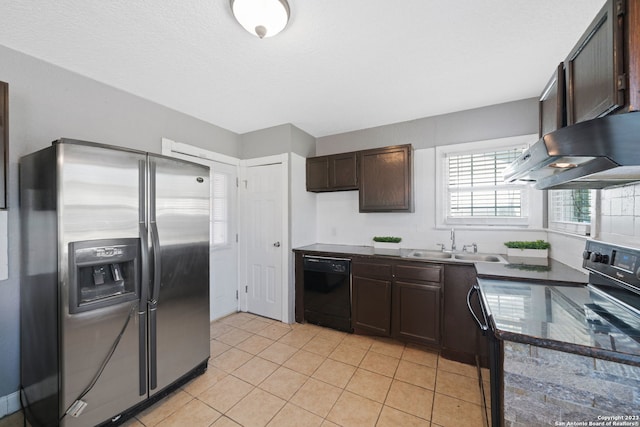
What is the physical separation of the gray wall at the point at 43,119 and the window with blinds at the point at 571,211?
376 cm

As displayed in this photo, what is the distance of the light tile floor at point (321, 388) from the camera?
1675 mm

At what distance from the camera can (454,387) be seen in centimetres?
197

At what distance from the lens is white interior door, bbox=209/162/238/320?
3.14m

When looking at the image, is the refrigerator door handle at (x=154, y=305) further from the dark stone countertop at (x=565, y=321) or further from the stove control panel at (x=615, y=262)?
the stove control panel at (x=615, y=262)

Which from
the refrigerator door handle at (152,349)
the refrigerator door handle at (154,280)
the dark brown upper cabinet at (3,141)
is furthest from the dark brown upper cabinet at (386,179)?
the dark brown upper cabinet at (3,141)

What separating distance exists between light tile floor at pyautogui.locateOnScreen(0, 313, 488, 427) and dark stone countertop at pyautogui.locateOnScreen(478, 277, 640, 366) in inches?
36.4

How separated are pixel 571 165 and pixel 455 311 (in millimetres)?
1656

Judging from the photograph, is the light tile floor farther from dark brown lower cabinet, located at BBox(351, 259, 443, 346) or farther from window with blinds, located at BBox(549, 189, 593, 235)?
window with blinds, located at BBox(549, 189, 593, 235)

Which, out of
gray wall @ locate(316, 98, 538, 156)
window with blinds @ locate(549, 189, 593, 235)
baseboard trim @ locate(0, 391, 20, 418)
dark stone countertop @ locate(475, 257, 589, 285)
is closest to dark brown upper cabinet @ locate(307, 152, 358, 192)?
gray wall @ locate(316, 98, 538, 156)

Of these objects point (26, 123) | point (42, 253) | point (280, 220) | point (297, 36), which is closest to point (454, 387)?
point (280, 220)

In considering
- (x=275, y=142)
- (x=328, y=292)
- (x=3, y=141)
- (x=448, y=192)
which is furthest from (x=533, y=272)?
(x=3, y=141)

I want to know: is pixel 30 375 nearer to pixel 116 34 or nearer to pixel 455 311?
pixel 116 34

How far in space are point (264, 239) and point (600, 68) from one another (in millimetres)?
3110

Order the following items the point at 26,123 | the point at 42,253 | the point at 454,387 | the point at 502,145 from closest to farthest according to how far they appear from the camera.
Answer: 1. the point at 42,253
2. the point at 26,123
3. the point at 454,387
4. the point at 502,145
